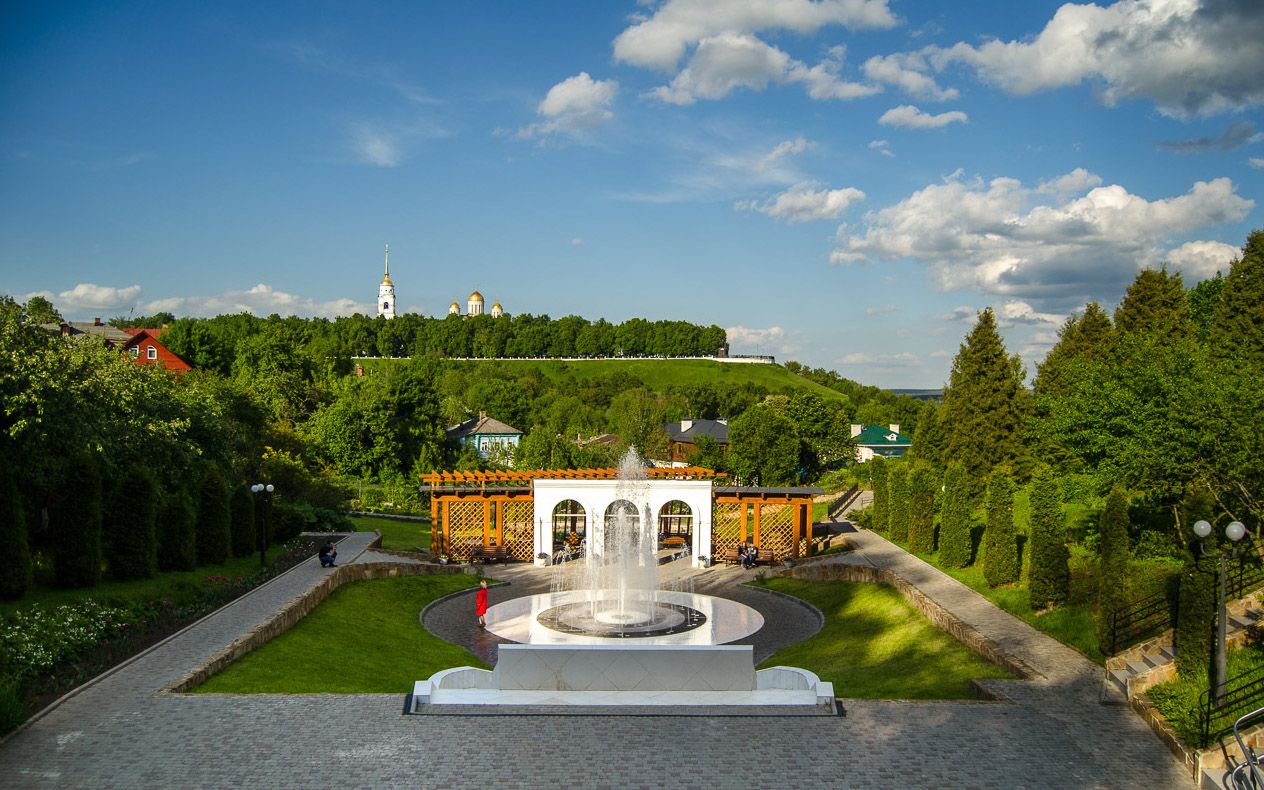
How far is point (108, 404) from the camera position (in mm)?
21250

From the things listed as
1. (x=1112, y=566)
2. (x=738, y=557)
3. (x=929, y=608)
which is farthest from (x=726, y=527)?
(x=1112, y=566)

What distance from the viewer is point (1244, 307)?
1114 inches

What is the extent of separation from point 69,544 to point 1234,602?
74.5 feet

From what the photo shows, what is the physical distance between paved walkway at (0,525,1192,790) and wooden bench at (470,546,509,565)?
15.3 m

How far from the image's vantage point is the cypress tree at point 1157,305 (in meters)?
32.4

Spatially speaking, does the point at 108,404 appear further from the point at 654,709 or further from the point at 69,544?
the point at 654,709

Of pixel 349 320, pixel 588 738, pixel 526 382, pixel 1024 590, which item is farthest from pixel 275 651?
pixel 349 320

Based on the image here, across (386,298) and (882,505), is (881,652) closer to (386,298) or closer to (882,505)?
(882,505)

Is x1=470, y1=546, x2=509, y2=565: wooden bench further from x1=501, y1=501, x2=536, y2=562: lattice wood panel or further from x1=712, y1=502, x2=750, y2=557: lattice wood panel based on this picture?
x1=712, y1=502, x2=750, y2=557: lattice wood panel

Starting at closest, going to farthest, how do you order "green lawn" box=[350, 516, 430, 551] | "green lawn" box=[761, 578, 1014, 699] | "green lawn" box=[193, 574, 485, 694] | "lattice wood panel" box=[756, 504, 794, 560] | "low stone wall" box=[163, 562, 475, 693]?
"low stone wall" box=[163, 562, 475, 693] < "green lawn" box=[193, 574, 485, 694] < "green lawn" box=[761, 578, 1014, 699] < "lattice wood panel" box=[756, 504, 794, 560] < "green lawn" box=[350, 516, 430, 551]

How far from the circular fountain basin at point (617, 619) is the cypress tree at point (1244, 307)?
61.3 feet

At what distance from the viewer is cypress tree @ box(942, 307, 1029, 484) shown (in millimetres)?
37125

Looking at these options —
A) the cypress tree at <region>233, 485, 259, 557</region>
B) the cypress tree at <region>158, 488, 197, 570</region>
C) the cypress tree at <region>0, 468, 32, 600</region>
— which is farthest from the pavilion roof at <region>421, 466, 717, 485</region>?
the cypress tree at <region>0, 468, 32, 600</region>

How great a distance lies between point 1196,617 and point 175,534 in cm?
2182
